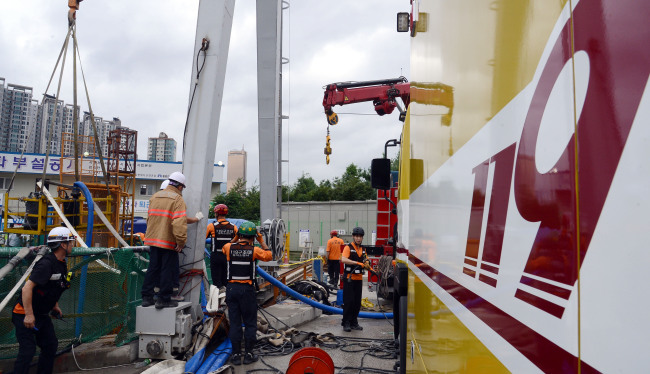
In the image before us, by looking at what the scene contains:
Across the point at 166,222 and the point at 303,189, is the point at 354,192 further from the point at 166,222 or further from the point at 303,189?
the point at 166,222

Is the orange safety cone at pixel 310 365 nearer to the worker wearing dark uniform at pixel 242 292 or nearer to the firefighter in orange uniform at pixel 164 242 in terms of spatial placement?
the worker wearing dark uniform at pixel 242 292

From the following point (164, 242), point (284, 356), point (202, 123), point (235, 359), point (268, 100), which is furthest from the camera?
point (268, 100)

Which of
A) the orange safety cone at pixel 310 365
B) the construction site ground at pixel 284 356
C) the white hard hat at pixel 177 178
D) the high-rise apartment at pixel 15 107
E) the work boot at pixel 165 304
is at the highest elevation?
the high-rise apartment at pixel 15 107

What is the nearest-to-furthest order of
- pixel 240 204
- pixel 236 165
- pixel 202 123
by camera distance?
pixel 202 123 → pixel 240 204 → pixel 236 165

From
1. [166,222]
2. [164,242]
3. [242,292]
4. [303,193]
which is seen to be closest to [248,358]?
[242,292]

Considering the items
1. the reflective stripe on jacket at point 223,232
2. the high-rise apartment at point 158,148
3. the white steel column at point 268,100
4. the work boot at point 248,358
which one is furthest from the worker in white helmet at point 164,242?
the high-rise apartment at point 158,148

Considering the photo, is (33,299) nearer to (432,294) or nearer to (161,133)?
(432,294)

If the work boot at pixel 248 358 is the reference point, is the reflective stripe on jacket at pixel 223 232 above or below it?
above

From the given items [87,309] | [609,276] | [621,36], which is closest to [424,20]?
[621,36]

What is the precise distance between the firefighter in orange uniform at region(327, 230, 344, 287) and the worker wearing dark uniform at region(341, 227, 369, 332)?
170 inches

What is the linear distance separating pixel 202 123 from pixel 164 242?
75.6 inches

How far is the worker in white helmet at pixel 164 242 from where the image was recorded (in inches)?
226

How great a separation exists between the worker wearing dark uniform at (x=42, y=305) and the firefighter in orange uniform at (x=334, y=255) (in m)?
8.47

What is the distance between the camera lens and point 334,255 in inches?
515
